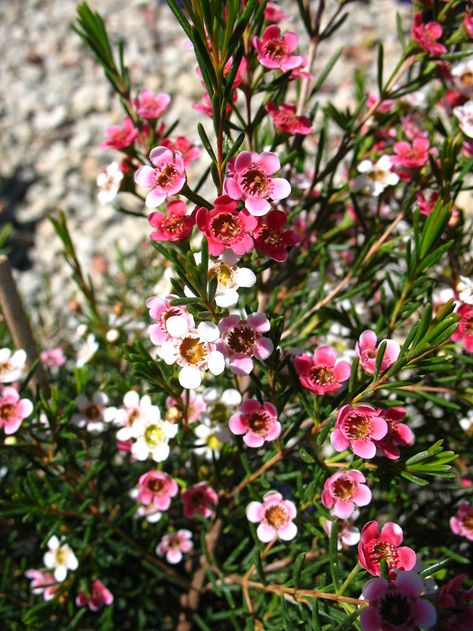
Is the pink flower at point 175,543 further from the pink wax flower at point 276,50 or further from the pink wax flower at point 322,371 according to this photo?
the pink wax flower at point 276,50

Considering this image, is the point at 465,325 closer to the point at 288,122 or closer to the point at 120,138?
→ the point at 288,122

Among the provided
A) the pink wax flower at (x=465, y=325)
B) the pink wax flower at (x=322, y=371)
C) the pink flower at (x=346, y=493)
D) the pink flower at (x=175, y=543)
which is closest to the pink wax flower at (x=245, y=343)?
the pink wax flower at (x=322, y=371)

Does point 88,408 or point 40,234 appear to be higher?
point 88,408

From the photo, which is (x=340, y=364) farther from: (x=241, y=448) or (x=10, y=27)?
(x=10, y=27)

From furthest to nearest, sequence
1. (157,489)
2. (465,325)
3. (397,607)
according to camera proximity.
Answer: (157,489) → (465,325) → (397,607)

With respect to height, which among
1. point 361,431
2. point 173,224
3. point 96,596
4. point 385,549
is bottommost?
point 96,596

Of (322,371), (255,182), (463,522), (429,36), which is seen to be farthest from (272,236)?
(463,522)

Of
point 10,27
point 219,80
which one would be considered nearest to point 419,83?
point 219,80
